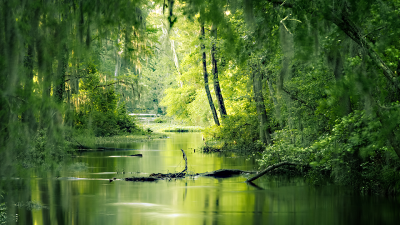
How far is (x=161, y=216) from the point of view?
9.61m

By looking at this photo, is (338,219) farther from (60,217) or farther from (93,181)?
(93,181)

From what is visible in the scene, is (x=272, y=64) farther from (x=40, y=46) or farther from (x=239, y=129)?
(x=40, y=46)

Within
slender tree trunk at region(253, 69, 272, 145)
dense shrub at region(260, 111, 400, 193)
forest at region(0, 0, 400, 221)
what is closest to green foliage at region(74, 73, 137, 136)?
forest at region(0, 0, 400, 221)

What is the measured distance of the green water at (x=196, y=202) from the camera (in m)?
9.15

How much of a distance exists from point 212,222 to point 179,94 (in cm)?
2265

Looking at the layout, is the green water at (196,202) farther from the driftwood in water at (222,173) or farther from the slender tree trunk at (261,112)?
the slender tree trunk at (261,112)

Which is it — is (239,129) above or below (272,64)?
below

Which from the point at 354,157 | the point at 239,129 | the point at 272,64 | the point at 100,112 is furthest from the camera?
the point at 100,112

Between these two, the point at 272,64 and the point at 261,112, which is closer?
the point at 272,64

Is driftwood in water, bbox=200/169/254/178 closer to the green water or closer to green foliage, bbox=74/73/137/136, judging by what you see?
the green water

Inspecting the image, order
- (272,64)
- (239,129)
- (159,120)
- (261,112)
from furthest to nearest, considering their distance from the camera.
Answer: (159,120) → (239,129) → (261,112) → (272,64)

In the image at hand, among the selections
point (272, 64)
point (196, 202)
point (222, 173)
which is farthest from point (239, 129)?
point (196, 202)

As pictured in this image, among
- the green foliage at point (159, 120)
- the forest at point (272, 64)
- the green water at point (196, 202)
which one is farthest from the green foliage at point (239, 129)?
the green foliage at point (159, 120)

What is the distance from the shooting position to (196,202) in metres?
10.7
